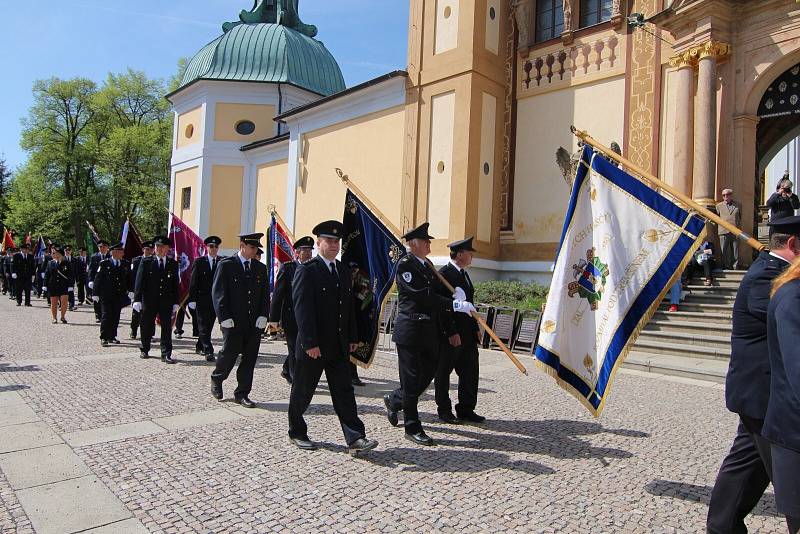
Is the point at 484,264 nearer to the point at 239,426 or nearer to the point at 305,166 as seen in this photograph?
the point at 305,166

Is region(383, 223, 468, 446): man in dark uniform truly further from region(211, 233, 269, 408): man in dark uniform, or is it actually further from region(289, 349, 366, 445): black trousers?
region(211, 233, 269, 408): man in dark uniform

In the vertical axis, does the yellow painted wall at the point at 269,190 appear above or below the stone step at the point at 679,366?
above

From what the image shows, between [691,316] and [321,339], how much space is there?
Result: 868cm

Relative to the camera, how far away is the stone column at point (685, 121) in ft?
43.2

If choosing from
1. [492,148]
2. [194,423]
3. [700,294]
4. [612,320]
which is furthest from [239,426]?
[492,148]

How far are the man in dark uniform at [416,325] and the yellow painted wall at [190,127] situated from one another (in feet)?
79.5

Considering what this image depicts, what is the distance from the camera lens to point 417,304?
220 inches

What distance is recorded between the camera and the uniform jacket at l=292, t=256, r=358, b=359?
5047 millimetres

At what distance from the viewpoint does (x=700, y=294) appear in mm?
11844

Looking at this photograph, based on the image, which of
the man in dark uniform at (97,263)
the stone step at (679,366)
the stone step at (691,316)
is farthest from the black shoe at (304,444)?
the man in dark uniform at (97,263)

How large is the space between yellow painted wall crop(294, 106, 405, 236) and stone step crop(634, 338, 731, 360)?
8739 mm

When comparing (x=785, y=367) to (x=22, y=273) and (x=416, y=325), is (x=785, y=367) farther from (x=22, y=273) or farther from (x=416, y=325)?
(x=22, y=273)

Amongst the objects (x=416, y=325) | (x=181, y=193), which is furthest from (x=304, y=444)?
(x=181, y=193)

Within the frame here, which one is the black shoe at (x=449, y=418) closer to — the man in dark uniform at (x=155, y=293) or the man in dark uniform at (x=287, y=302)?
the man in dark uniform at (x=287, y=302)
